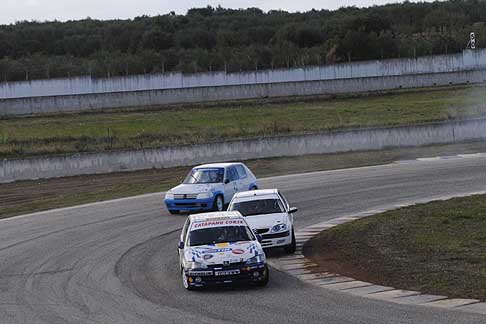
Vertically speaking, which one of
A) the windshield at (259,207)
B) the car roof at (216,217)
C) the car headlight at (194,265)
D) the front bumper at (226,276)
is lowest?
the front bumper at (226,276)

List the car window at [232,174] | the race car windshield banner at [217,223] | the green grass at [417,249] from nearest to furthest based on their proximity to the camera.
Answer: the green grass at [417,249] < the race car windshield banner at [217,223] < the car window at [232,174]

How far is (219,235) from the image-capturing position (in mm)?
19719

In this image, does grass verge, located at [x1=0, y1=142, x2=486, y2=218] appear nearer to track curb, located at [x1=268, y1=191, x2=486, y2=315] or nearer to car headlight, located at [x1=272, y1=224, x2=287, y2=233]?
track curb, located at [x1=268, y1=191, x2=486, y2=315]

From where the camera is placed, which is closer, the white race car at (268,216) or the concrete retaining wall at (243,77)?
the white race car at (268,216)

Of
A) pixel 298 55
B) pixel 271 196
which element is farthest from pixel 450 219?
pixel 298 55

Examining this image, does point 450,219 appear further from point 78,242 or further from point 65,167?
point 65,167

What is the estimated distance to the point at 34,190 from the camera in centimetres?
4066

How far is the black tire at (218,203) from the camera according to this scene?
30.1 meters

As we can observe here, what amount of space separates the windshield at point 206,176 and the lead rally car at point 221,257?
430 inches

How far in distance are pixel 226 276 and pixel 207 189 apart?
1192 centimetres

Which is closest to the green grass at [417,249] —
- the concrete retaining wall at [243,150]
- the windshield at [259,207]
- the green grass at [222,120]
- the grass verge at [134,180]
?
the windshield at [259,207]

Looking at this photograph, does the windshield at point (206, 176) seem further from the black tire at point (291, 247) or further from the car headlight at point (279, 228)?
the car headlight at point (279, 228)

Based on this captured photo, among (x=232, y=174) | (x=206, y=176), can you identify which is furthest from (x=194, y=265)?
(x=232, y=174)

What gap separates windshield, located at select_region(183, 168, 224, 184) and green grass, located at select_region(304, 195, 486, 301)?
6037 mm
